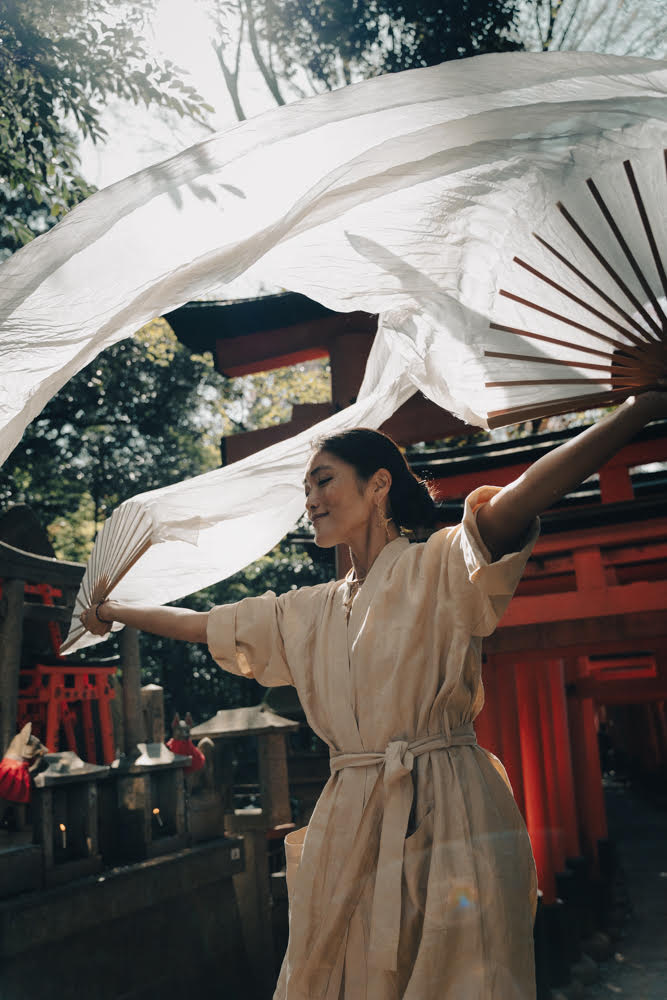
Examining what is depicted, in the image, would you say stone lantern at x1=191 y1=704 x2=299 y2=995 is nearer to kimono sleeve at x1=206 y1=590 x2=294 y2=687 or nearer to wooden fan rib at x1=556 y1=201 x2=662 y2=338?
kimono sleeve at x1=206 y1=590 x2=294 y2=687

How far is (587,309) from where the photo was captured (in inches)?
75.2

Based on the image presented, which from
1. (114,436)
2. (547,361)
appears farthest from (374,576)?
(114,436)

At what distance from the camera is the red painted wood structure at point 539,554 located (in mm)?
4867

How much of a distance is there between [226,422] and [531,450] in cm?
1408

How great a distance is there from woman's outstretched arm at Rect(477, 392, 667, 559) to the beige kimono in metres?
0.11

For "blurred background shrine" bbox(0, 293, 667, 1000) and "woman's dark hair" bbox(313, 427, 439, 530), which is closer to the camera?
"woman's dark hair" bbox(313, 427, 439, 530)

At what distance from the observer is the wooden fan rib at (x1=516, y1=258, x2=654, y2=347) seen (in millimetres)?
1642

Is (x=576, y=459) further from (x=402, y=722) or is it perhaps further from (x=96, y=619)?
(x=96, y=619)

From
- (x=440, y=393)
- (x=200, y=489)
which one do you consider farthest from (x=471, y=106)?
(x=200, y=489)

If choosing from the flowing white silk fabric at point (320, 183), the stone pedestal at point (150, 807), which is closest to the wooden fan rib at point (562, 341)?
the flowing white silk fabric at point (320, 183)

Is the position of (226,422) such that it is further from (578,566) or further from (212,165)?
(212,165)

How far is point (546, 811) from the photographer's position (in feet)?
27.1

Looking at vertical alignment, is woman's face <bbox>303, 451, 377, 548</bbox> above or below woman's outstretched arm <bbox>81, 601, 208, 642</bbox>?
above

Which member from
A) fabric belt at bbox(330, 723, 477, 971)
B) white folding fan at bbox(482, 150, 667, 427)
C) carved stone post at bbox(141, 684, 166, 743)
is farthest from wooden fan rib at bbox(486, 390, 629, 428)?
carved stone post at bbox(141, 684, 166, 743)
